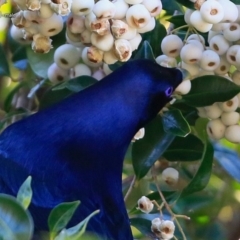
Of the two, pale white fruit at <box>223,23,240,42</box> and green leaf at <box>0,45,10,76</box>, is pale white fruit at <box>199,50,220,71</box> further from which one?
green leaf at <box>0,45,10,76</box>

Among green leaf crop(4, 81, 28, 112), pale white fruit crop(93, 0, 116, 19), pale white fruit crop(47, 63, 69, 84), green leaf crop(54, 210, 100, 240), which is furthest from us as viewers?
green leaf crop(4, 81, 28, 112)

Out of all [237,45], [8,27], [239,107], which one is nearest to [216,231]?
[239,107]

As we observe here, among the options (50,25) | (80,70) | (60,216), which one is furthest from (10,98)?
(60,216)

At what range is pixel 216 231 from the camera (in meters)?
1.17

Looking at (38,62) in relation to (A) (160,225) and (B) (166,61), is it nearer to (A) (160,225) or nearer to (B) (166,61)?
(B) (166,61)

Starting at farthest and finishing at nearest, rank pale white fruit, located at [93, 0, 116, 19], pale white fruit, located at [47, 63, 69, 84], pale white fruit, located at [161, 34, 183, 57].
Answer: pale white fruit, located at [47, 63, 69, 84]
pale white fruit, located at [161, 34, 183, 57]
pale white fruit, located at [93, 0, 116, 19]

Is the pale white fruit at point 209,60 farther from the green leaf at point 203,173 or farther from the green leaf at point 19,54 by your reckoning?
the green leaf at point 19,54

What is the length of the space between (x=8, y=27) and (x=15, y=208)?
2.45ft

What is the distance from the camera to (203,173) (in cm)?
95

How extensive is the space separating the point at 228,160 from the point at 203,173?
185 millimetres

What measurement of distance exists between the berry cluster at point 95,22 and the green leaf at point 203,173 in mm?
166

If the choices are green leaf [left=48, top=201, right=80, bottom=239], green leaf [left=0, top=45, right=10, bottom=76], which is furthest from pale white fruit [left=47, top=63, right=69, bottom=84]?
green leaf [left=48, top=201, right=80, bottom=239]

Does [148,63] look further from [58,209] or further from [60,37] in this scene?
[58,209]

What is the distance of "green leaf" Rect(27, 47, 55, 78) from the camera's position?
109cm
